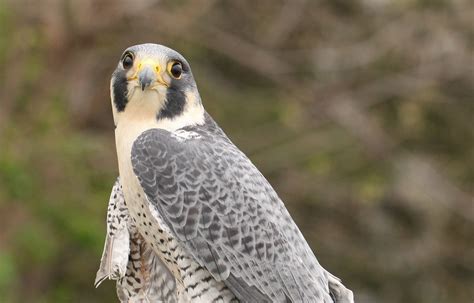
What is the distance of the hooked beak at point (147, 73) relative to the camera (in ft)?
11.4

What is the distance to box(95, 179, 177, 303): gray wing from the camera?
362cm

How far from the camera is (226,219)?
3.53m

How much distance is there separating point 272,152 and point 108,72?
5.81 feet

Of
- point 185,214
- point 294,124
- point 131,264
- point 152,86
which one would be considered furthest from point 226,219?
point 294,124

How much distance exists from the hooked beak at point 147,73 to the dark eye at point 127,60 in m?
0.08

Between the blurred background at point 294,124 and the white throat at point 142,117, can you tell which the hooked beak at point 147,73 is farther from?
the blurred background at point 294,124

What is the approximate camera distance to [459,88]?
29.8 ft

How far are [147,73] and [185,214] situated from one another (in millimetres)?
509

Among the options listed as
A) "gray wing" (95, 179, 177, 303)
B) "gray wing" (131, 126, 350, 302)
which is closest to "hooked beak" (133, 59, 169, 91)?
"gray wing" (131, 126, 350, 302)

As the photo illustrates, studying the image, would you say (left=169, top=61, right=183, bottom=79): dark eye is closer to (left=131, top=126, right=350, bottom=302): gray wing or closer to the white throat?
the white throat

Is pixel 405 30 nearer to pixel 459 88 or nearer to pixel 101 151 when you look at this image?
pixel 459 88

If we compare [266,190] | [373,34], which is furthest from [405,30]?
[266,190]

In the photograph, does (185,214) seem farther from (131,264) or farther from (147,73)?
(147,73)

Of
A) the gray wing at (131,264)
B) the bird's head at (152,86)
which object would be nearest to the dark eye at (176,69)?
the bird's head at (152,86)
